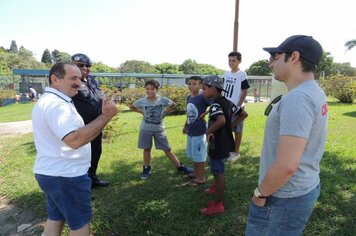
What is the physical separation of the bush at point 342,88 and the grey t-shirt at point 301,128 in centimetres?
1762

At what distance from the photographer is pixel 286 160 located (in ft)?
5.54

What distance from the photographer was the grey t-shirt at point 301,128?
5.49 ft

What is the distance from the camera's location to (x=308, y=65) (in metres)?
1.83

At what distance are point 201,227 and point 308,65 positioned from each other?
7.82ft

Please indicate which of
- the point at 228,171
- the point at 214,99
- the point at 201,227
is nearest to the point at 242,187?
the point at 228,171

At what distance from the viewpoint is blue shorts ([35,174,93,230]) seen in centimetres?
258

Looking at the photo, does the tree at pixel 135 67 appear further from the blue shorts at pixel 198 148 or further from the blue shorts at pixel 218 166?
the blue shorts at pixel 218 166

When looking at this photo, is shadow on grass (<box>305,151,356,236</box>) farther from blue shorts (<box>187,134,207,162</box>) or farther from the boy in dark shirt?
blue shorts (<box>187,134,207,162</box>)

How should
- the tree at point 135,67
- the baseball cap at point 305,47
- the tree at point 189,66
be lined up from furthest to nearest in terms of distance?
1. the tree at point 189,66
2. the tree at point 135,67
3. the baseball cap at point 305,47

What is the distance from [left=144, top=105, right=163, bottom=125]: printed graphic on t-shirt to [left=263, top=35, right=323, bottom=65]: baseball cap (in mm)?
3438

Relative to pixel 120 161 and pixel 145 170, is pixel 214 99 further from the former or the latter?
pixel 120 161

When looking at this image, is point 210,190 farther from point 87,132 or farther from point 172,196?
point 87,132

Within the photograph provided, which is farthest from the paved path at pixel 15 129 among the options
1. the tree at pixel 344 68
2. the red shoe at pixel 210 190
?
the tree at pixel 344 68

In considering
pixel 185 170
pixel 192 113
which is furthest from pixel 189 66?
pixel 192 113
